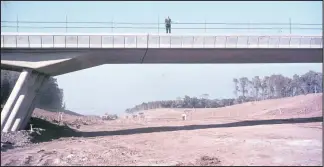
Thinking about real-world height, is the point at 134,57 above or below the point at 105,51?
below

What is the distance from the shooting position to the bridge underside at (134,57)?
1051 inches

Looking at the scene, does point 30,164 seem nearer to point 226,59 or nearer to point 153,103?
point 226,59

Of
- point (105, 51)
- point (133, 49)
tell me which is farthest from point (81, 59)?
point (133, 49)

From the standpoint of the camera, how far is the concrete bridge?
26172 mm

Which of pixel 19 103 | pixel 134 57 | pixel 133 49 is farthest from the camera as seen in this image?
pixel 134 57

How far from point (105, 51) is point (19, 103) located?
7.17m

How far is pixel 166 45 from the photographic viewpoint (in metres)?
28.5

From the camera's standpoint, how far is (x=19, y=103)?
2570cm

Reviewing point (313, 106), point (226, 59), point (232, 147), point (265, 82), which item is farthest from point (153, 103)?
point (232, 147)

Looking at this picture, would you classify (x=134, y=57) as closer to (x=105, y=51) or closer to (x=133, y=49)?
(x=133, y=49)

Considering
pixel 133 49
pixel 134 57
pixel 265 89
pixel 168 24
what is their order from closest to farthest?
pixel 133 49, pixel 168 24, pixel 134 57, pixel 265 89

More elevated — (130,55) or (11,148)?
(130,55)

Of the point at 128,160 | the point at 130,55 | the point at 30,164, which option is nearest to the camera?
the point at 30,164

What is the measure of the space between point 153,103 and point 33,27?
9308 centimetres
